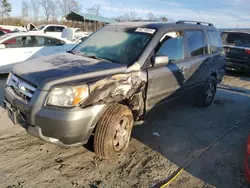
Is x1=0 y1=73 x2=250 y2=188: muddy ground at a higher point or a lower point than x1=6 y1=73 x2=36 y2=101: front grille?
lower

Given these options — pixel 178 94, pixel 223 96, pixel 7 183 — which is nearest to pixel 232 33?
pixel 223 96

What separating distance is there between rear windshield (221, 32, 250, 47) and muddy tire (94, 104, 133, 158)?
7600 mm

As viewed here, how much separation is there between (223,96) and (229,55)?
3122 mm

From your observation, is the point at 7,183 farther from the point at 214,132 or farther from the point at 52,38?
the point at 52,38

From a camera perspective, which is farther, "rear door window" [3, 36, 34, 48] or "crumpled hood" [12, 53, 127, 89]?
"rear door window" [3, 36, 34, 48]

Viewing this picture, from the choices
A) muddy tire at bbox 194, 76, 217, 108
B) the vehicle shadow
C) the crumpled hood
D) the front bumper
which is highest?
the crumpled hood

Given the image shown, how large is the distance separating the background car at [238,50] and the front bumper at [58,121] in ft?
25.3

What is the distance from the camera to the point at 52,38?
330 inches

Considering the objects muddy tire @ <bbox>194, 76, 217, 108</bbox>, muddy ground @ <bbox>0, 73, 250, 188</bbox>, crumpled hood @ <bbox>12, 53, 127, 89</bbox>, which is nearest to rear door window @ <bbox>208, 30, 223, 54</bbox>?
muddy tire @ <bbox>194, 76, 217, 108</bbox>

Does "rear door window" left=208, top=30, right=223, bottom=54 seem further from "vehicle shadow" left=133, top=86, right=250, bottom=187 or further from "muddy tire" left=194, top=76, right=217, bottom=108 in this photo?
"vehicle shadow" left=133, top=86, right=250, bottom=187

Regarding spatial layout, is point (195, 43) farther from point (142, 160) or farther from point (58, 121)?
point (58, 121)

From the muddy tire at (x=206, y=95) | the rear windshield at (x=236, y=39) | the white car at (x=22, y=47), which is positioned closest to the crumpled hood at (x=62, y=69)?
the muddy tire at (x=206, y=95)

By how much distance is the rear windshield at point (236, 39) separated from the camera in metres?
9.38

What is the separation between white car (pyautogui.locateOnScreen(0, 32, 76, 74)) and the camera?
23.9 feet
